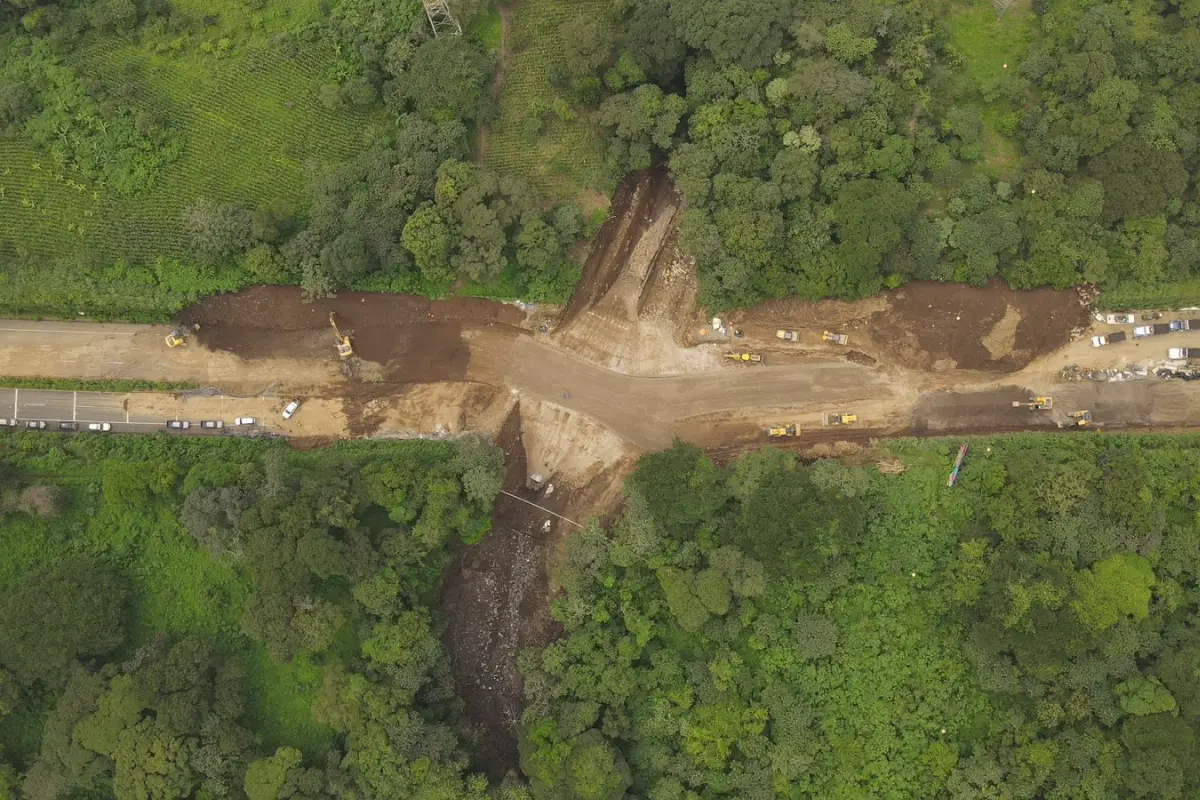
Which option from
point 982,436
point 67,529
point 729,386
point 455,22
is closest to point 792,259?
point 729,386

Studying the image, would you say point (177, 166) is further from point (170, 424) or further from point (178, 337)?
point (170, 424)

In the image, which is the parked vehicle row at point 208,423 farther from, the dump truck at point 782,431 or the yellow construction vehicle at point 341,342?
the dump truck at point 782,431

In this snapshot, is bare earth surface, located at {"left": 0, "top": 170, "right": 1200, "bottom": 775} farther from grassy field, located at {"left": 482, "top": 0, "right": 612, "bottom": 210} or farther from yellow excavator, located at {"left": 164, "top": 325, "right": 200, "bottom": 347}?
grassy field, located at {"left": 482, "top": 0, "right": 612, "bottom": 210}

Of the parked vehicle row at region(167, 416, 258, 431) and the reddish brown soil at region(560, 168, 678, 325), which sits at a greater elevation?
the reddish brown soil at region(560, 168, 678, 325)

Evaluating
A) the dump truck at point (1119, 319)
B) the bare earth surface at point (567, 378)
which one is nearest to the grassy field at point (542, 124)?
the bare earth surface at point (567, 378)

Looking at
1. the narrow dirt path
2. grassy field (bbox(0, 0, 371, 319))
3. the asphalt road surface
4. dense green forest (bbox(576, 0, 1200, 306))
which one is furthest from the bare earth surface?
the narrow dirt path

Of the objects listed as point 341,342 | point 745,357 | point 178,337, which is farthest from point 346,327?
point 745,357

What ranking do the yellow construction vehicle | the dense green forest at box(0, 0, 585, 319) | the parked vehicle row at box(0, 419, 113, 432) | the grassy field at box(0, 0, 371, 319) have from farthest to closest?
the yellow construction vehicle < the parked vehicle row at box(0, 419, 113, 432) < the grassy field at box(0, 0, 371, 319) < the dense green forest at box(0, 0, 585, 319)
